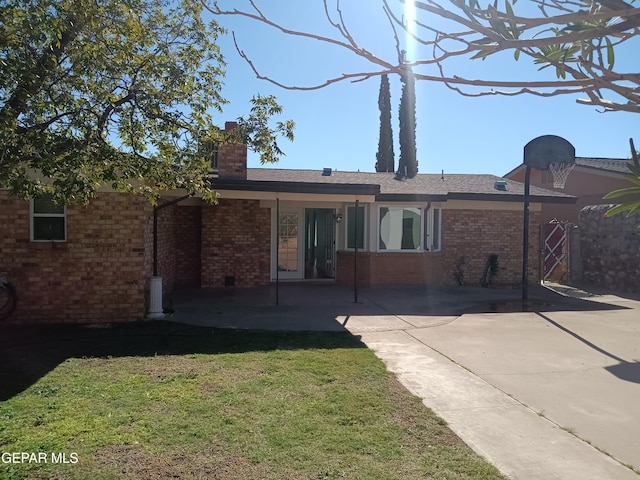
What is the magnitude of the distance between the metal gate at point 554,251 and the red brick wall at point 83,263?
13343 millimetres

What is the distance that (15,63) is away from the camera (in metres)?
4.14

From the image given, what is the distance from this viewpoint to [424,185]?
15219 mm

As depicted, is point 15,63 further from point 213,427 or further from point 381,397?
point 381,397

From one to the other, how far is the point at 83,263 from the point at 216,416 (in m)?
5.28

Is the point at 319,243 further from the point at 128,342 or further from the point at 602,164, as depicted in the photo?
the point at 602,164

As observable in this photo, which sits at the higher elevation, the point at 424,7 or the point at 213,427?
the point at 424,7

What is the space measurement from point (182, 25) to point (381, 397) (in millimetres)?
5092

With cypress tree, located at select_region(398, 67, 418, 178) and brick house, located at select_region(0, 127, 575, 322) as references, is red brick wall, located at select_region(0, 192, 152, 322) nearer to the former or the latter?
brick house, located at select_region(0, 127, 575, 322)

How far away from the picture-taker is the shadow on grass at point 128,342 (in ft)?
19.9

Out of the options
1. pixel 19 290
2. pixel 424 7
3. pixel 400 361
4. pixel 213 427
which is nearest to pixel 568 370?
pixel 400 361

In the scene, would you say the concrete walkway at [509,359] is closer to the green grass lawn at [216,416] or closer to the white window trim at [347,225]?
the green grass lawn at [216,416]

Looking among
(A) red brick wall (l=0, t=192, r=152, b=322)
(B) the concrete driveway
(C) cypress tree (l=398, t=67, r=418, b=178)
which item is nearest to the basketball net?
(B) the concrete driveway

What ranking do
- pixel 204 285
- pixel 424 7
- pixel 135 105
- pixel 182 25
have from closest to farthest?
pixel 424 7 < pixel 135 105 < pixel 182 25 < pixel 204 285

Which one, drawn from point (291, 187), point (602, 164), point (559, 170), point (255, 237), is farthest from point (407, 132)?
point (291, 187)
